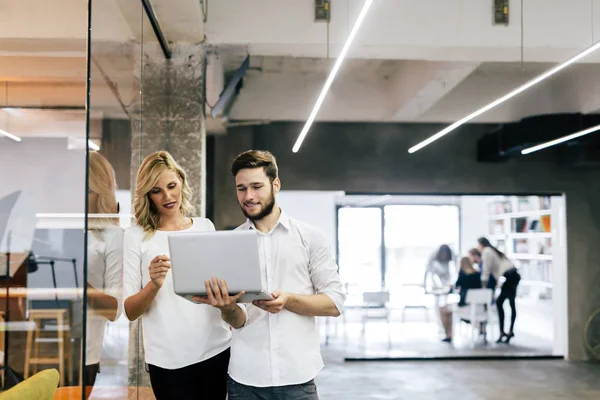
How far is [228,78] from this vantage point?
6973mm

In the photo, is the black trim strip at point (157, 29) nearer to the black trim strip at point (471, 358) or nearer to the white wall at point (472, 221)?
the black trim strip at point (471, 358)

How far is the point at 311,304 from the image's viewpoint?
2.00 metres

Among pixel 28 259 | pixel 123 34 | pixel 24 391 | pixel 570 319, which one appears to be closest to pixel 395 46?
pixel 123 34

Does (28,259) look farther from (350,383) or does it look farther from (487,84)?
(487,84)

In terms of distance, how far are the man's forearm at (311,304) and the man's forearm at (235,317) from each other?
0.48ft

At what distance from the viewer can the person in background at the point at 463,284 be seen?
909cm

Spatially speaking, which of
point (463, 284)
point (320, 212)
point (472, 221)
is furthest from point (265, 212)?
point (472, 221)

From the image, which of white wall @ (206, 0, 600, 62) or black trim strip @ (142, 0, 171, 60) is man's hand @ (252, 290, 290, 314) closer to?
black trim strip @ (142, 0, 171, 60)

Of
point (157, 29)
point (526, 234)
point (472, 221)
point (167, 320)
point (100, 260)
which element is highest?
point (157, 29)

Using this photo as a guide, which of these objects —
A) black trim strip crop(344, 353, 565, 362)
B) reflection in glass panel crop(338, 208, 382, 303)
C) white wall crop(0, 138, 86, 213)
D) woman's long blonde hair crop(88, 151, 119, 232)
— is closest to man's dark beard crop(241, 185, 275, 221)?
woman's long blonde hair crop(88, 151, 119, 232)

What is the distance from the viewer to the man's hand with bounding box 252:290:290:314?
1.88m

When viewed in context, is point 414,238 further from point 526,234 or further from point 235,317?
point 235,317

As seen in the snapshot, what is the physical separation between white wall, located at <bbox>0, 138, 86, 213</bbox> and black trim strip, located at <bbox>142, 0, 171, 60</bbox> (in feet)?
3.89

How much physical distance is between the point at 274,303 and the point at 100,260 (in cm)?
67
